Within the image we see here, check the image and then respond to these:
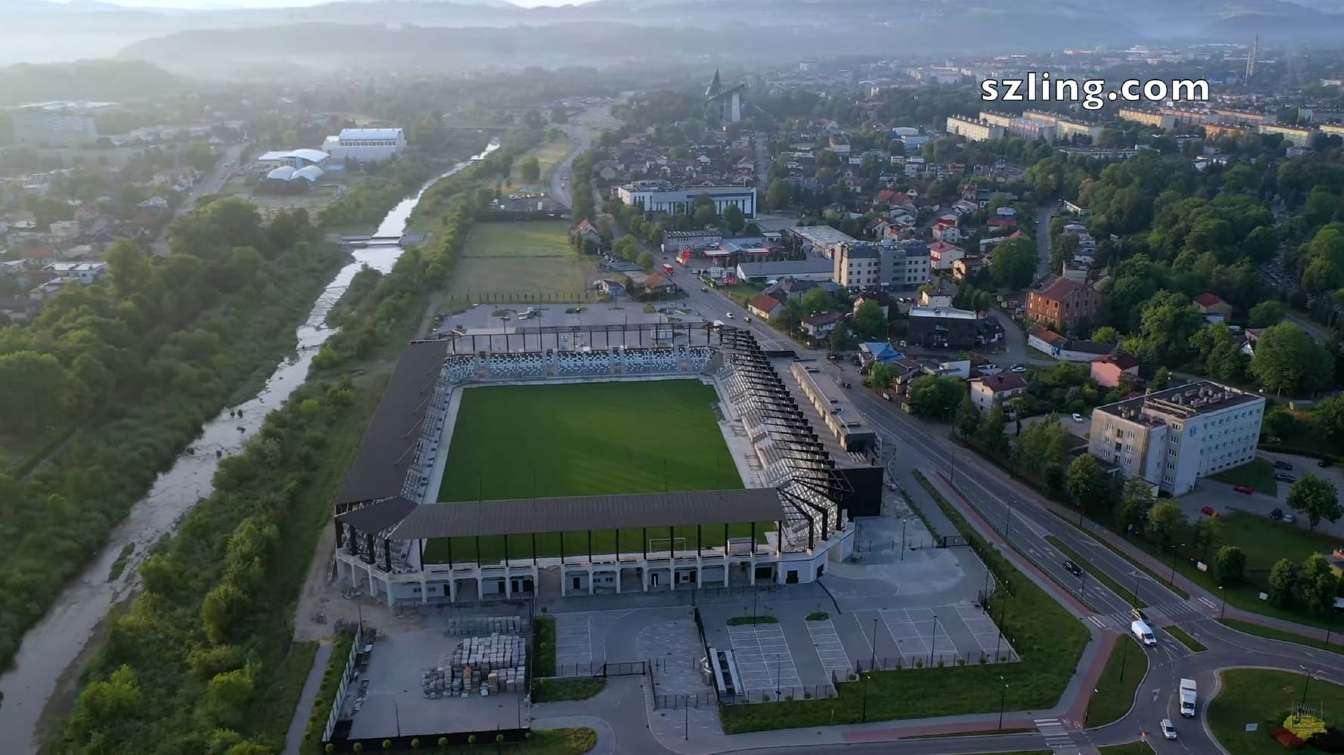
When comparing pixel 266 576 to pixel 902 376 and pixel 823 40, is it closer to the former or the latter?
pixel 902 376

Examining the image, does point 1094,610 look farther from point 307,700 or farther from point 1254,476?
point 307,700

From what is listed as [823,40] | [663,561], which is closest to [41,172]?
[663,561]

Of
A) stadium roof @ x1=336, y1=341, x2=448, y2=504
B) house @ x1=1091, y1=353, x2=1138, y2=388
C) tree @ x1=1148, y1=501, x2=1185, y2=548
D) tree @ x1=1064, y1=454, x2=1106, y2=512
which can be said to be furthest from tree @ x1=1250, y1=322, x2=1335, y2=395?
stadium roof @ x1=336, y1=341, x2=448, y2=504

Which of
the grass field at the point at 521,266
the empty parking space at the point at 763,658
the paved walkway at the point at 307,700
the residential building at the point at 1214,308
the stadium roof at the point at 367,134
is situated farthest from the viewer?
the stadium roof at the point at 367,134

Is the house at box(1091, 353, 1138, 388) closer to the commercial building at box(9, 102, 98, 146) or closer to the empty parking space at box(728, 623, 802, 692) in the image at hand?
the empty parking space at box(728, 623, 802, 692)

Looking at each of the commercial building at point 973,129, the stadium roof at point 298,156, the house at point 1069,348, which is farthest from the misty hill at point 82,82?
the house at point 1069,348

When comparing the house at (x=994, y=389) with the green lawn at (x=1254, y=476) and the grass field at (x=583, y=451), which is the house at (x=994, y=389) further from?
the grass field at (x=583, y=451)
